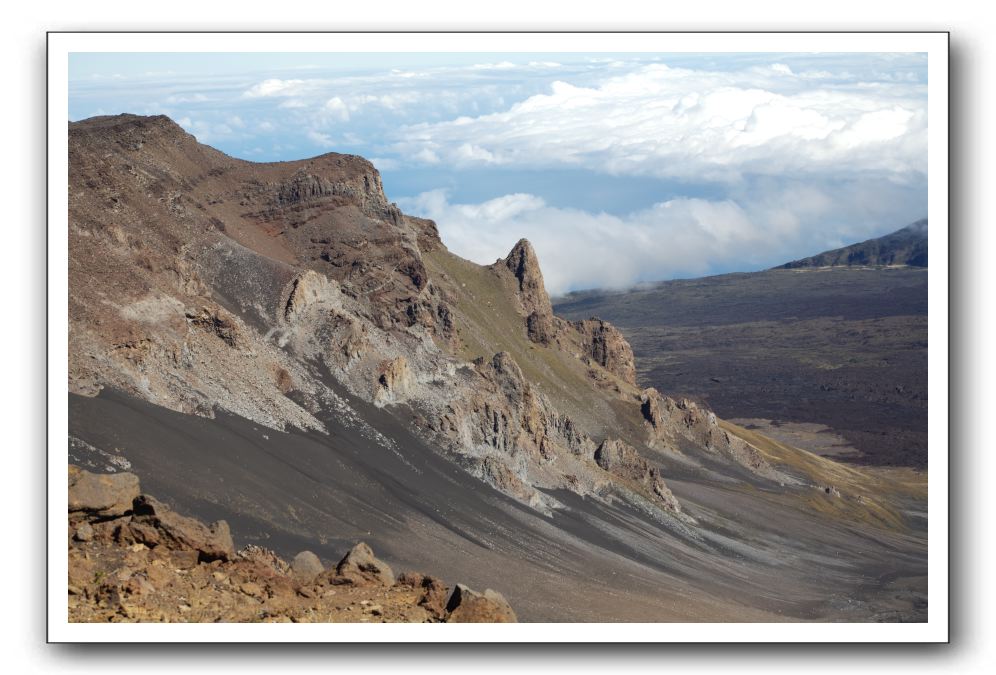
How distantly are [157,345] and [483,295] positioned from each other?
72956 millimetres

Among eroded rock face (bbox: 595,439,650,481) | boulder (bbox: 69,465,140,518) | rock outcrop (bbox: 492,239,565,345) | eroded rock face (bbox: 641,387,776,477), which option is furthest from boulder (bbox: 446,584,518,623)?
rock outcrop (bbox: 492,239,565,345)

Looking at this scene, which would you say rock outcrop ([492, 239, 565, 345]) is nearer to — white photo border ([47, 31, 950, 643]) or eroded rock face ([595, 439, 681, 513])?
eroded rock face ([595, 439, 681, 513])

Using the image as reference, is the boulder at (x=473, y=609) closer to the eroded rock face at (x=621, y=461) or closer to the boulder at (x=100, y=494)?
the boulder at (x=100, y=494)

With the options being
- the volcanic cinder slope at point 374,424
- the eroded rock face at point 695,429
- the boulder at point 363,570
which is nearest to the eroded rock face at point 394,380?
the volcanic cinder slope at point 374,424

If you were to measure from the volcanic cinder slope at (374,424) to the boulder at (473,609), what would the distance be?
9927 mm

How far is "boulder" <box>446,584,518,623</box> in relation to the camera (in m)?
27.0

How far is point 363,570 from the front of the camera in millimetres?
30031

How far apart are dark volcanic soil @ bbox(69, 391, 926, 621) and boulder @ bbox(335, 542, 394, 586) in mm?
8717

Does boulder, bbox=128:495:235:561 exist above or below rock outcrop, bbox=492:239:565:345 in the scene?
below

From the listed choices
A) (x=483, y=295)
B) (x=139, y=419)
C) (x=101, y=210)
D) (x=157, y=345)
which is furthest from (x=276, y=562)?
(x=483, y=295)

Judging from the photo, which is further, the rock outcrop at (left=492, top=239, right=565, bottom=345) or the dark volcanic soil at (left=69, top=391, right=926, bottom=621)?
the rock outcrop at (left=492, top=239, right=565, bottom=345)

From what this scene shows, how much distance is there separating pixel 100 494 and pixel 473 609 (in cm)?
998
